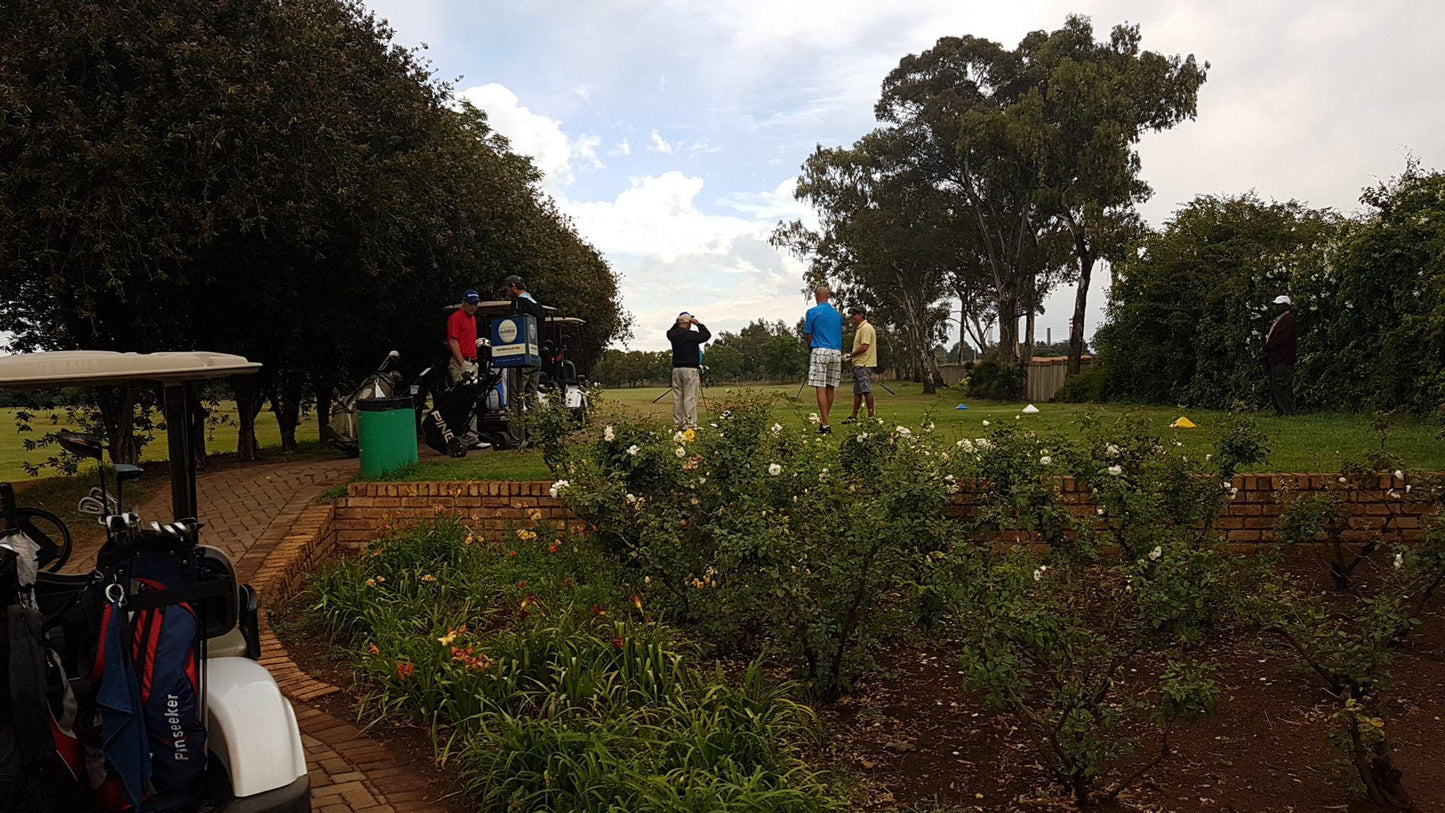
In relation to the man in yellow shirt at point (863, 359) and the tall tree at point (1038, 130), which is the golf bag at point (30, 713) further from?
the tall tree at point (1038, 130)

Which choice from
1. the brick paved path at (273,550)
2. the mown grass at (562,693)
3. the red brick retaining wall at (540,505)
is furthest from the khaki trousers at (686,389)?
the mown grass at (562,693)

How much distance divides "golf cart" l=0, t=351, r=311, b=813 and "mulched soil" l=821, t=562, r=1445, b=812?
2130mm

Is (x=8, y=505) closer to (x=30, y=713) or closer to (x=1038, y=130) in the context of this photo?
(x=30, y=713)

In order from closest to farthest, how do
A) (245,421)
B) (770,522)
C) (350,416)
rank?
1. (770,522)
2. (350,416)
3. (245,421)

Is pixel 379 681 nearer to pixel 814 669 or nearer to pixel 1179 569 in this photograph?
pixel 814 669

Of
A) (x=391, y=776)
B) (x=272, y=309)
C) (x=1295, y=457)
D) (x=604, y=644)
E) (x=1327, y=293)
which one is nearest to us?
(x=391, y=776)

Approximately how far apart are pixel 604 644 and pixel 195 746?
1900 mm

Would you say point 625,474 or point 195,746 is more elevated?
point 625,474

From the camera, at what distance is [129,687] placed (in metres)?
2.49

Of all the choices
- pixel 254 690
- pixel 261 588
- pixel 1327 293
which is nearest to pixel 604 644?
pixel 254 690

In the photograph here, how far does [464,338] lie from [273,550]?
15.2ft

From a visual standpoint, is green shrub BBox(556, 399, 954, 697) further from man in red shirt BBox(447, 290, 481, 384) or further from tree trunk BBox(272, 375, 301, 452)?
tree trunk BBox(272, 375, 301, 452)

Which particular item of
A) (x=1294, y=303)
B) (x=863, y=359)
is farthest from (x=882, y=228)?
(x=863, y=359)

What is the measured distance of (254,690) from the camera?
111 inches
